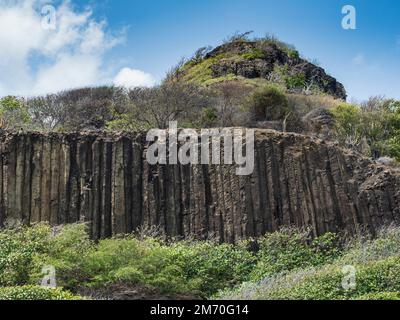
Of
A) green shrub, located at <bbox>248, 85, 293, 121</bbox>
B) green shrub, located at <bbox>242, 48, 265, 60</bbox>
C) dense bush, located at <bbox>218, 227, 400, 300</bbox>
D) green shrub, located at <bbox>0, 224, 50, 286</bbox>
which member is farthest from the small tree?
green shrub, located at <bbox>242, 48, 265, 60</bbox>

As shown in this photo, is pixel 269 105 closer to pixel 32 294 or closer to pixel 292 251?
pixel 292 251

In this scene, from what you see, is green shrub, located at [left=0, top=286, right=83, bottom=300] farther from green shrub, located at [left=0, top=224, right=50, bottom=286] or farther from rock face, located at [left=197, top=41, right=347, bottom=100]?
rock face, located at [left=197, top=41, right=347, bottom=100]

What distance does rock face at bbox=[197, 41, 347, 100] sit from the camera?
50.4m

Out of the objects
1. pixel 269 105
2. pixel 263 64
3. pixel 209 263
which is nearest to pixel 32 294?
pixel 209 263

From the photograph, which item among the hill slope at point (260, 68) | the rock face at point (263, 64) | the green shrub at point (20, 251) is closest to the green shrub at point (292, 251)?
the green shrub at point (20, 251)

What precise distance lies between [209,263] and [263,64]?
2965 centimetres

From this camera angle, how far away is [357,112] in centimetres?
3734

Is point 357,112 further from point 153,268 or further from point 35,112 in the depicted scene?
point 153,268

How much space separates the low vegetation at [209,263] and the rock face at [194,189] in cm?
74

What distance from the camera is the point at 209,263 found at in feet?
76.4

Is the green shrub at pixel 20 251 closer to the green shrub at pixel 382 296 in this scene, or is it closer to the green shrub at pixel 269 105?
the green shrub at pixel 382 296

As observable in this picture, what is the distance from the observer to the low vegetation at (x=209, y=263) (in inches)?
762

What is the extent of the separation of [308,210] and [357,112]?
1357 cm

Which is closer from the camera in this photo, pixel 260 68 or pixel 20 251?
pixel 20 251
